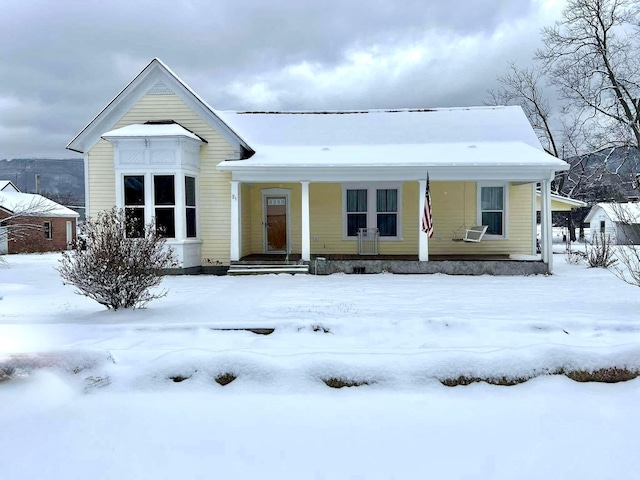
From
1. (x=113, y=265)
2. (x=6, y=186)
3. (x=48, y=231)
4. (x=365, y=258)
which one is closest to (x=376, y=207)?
(x=365, y=258)

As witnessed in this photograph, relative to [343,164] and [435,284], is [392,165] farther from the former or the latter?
[435,284]

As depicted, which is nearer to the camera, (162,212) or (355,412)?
(355,412)

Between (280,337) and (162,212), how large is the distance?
26.6ft

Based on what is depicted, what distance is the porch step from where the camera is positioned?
1296 centimetres

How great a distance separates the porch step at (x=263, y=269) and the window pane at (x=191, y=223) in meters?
1.70

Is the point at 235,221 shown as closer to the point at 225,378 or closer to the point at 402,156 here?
the point at 402,156

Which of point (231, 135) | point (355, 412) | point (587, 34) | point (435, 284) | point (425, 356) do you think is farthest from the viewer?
point (587, 34)

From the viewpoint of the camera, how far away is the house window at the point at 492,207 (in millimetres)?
15305

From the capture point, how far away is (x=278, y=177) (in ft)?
44.2

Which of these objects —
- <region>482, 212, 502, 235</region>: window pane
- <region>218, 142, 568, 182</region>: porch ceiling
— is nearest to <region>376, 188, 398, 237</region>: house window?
<region>218, 142, 568, 182</region>: porch ceiling

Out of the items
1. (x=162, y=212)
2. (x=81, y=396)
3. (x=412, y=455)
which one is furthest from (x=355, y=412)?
(x=162, y=212)

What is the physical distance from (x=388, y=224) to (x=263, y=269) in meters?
4.78

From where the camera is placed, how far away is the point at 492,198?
15352 millimetres

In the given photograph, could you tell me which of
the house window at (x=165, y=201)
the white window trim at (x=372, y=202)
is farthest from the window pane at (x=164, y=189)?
the white window trim at (x=372, y=202)
